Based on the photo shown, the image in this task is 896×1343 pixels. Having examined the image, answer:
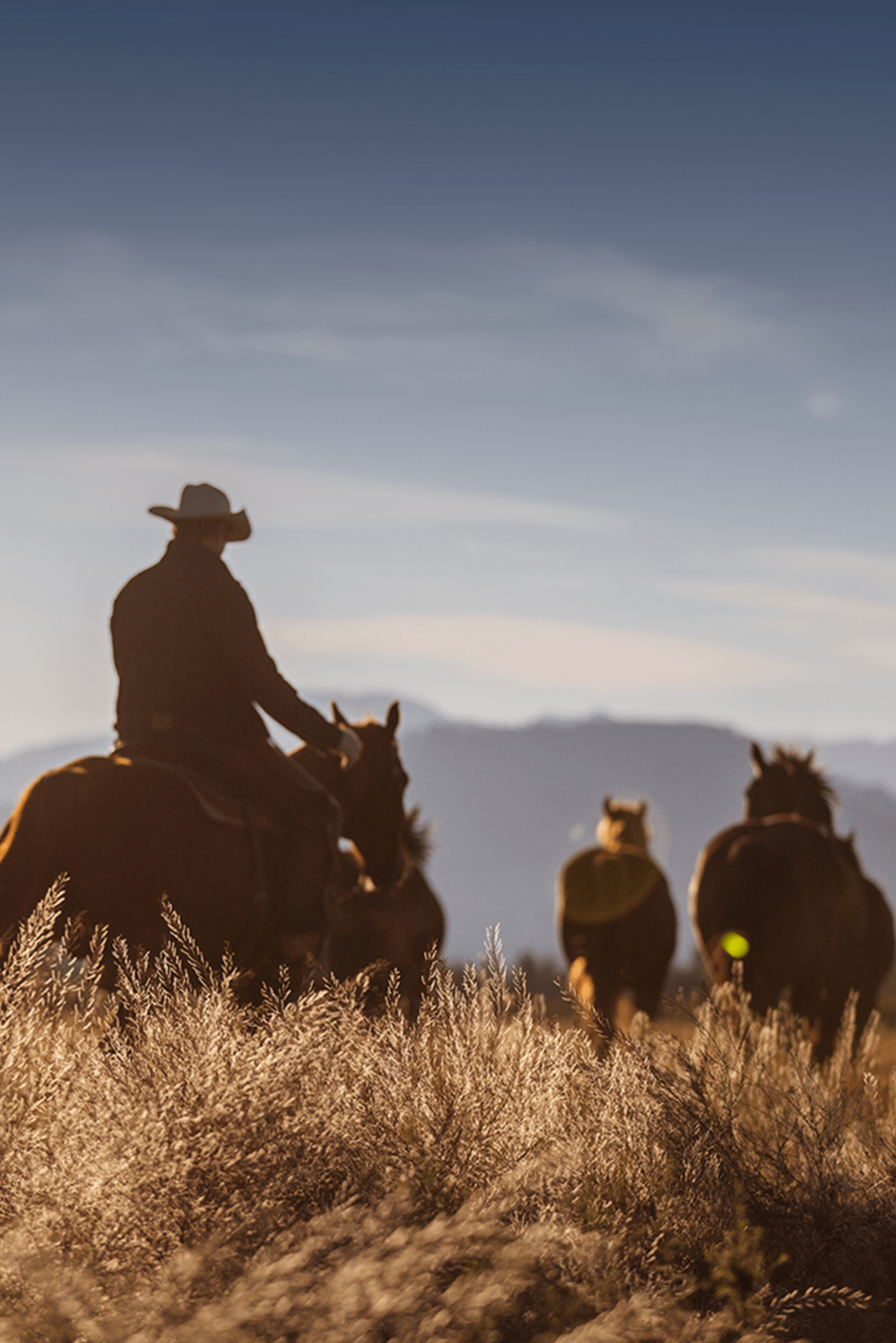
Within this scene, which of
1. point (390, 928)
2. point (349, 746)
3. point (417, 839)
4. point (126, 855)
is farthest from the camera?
point (417, 839)

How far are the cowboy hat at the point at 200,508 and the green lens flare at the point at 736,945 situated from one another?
480cm

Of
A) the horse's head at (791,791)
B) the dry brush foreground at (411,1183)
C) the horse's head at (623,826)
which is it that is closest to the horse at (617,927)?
the horse's head at (623,826)

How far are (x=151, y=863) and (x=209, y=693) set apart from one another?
99 cm

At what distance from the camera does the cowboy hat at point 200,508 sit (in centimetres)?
618

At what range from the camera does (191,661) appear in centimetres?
587

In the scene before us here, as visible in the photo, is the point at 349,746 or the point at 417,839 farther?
the point at 417,839

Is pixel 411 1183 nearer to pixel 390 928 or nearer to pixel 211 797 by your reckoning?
pixel 211 797

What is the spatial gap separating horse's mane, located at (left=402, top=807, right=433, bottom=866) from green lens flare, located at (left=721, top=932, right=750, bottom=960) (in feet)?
7.66

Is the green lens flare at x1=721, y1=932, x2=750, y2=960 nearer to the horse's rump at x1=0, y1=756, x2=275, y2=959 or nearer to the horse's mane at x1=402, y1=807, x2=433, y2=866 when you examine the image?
the horse's mane at x1=402, y1=807, x2=433, y2=866

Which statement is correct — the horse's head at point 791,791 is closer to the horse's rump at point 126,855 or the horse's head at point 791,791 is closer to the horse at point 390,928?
the horse at point 390,928

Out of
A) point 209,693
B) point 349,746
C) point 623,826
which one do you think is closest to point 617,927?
point 623,826

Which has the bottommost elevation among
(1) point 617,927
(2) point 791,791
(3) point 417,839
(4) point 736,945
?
(1) point 617,927

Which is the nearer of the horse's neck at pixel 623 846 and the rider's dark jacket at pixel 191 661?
the rider's dark jacket at pixel 191 661

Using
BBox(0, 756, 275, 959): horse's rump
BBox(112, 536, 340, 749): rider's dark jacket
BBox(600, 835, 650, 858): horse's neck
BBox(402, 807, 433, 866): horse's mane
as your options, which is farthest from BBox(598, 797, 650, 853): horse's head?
BBox(0, 756, 275, 959): horse's rump
